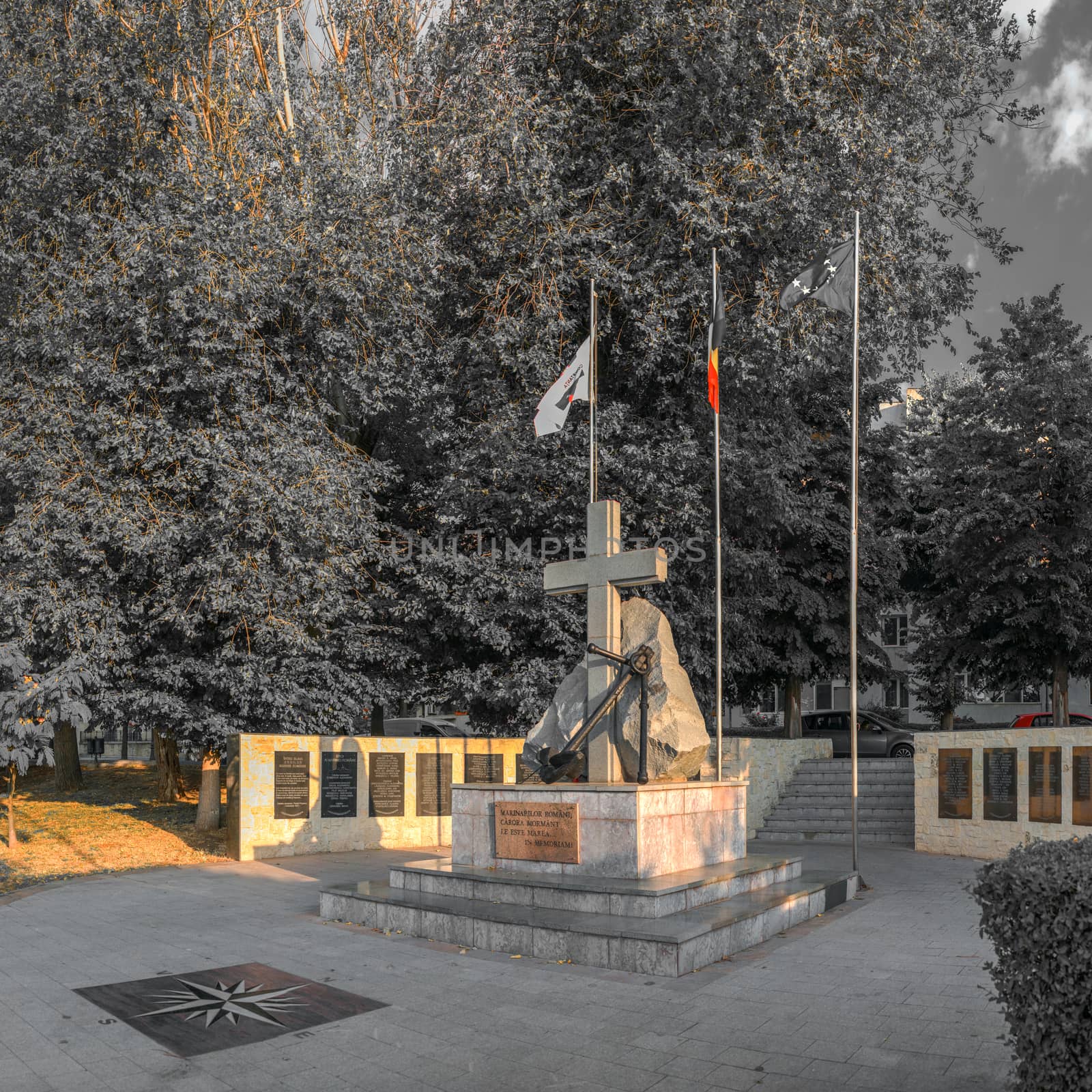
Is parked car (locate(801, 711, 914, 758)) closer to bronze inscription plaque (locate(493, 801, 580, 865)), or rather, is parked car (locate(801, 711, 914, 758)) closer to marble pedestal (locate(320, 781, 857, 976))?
marble pedestal (locate(320, 781, 857, 976))

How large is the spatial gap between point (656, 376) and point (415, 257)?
4.86m

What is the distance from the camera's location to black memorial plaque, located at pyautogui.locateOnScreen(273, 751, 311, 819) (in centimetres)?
1495

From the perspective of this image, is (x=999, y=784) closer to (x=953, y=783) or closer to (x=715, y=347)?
(x=953, y=783)

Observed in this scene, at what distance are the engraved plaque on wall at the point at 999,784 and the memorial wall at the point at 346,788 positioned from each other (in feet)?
21.7

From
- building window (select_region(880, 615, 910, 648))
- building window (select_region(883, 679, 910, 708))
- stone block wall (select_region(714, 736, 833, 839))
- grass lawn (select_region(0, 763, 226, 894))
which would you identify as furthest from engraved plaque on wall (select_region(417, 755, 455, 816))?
building window (select_region(883, 679, 910, 708))

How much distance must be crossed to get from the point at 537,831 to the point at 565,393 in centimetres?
606

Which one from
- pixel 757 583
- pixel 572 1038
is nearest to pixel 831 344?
pixel 757 583

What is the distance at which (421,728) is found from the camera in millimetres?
35438

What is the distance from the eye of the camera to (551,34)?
1941cm

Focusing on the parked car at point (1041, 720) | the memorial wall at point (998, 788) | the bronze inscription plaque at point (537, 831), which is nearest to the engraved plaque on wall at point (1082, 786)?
the memorial wall at point (998, 788)

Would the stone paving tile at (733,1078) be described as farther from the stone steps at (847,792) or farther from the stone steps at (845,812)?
the stone steps at (847,792)

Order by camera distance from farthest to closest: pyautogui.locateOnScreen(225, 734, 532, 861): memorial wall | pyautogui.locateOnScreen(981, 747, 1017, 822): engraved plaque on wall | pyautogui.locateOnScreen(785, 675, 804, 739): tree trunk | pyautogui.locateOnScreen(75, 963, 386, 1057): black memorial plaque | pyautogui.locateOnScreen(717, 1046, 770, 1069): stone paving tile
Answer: pyautogui.locateOnScreen(785, 675, 804, 739): tree trunk, pyautogui.locateOnScreen(225, 734, 532, 861): memorial wall, pyautogui.locateOnScreen(981, 747, 1017, 822): engraved plaque on wall, pyautogui.locateOnScreen(75, 963, 386, 1057): black memorial plaque, pyautogui.locateOnScreen(717, 1046, 770, 1069): stone paving tile

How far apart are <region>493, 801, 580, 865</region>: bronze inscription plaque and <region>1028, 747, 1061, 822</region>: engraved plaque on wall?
24.9 feet

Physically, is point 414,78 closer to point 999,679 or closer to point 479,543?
point 479,543
